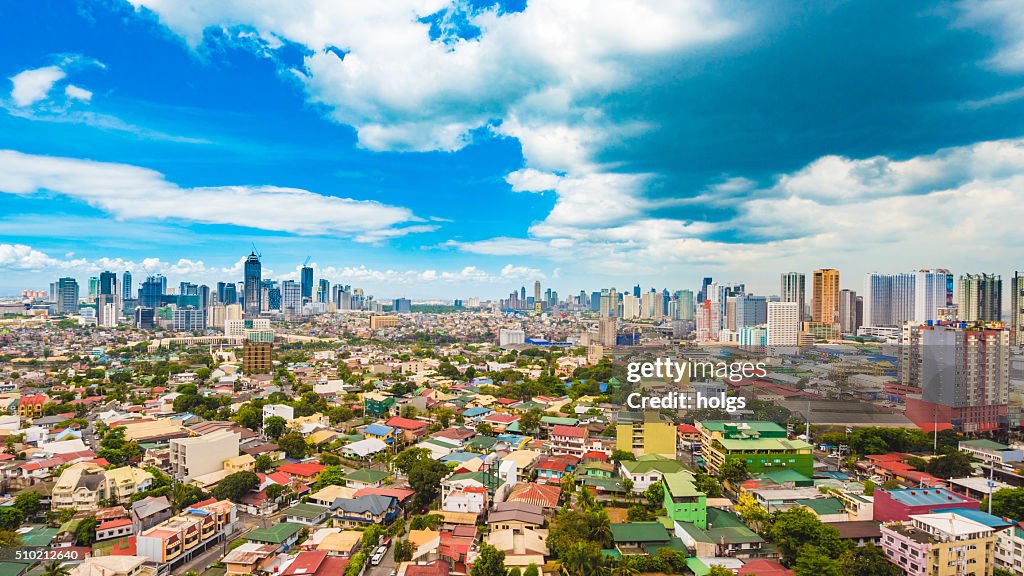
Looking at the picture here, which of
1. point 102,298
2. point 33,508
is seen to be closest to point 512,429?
point 33,508

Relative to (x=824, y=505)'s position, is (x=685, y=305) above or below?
above

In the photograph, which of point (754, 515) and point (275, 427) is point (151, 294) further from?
point (754, 515)

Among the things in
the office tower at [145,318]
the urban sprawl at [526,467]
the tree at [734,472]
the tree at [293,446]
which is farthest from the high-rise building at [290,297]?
the tree at [734,472]

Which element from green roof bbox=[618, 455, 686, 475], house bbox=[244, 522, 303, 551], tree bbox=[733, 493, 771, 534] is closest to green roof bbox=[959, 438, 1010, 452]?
tree bbox=[733, 493, 771, 534]

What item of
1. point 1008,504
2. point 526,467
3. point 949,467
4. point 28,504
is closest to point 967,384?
point 949,467

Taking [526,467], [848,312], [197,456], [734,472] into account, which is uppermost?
[848,312]

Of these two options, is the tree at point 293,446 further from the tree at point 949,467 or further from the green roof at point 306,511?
the tree at point 949,467
